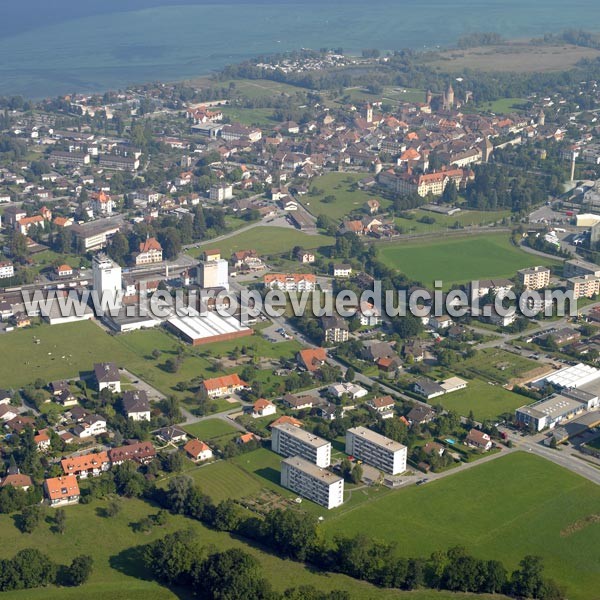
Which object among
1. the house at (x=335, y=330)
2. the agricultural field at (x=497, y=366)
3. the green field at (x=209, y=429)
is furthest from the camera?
the house at (x=335, y=330)

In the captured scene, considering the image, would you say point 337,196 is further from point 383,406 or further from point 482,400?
point 383,406

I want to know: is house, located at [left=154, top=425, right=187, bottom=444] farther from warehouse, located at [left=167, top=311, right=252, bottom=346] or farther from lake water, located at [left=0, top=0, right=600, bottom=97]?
lake water, located at [left=0, top=0, right=600, bottom=97]

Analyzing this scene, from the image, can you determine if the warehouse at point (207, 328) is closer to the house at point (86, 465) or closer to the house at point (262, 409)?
the house at point (262, 409)

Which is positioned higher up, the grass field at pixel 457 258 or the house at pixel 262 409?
the house at pixel 262 409

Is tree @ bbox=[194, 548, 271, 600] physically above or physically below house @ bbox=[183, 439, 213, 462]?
above

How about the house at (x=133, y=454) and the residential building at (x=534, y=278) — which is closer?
the house at (x=133, y=454)

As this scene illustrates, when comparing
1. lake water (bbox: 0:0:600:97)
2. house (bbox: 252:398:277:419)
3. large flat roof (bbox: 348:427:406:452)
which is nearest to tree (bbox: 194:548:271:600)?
large flat roof (bbox: 348:427:406:452)

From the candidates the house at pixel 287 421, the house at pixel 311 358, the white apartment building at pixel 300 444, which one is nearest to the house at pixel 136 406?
the house at pixel 287 421
